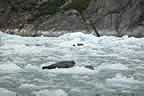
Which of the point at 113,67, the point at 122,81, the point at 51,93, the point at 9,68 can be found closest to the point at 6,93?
the point at 51,93

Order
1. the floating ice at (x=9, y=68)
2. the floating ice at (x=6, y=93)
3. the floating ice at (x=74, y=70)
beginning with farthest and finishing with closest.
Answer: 1. the floating ice at (x=9, y=68)
2. the floating ice at (x=74, y=70)
3. the floating ice at (x=6, y=93)

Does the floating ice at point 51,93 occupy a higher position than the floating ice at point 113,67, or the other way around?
the floating ice at point 51,93

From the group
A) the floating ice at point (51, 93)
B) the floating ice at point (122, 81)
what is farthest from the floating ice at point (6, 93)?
the floating ice at point (122, 81)

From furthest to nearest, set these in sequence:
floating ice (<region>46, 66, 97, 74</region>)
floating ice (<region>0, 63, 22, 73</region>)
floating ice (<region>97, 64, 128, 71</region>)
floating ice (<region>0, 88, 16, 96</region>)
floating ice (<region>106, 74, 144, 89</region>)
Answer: floating ice (<region>97, 64, 128, 71</region>) < floating ice (<region>0, 63, 22, 73</region>) < floating ice (<region>46, 66, 97, 74</region>) < floating ice (<region>106, 74, 144, 89</region>) < floating ice (<region>0, 88, 16, 96</region>)

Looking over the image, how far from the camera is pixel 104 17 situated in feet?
110

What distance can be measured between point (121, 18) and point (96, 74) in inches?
988

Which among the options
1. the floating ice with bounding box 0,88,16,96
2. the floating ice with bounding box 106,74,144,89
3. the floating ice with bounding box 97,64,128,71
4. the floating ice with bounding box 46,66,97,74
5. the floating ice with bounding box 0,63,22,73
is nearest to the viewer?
the floating ice with bounding box 0,88,16,96

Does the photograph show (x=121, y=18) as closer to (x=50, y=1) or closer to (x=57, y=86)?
(x=50, y=1)

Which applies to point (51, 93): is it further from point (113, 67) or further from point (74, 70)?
point (113, 67)

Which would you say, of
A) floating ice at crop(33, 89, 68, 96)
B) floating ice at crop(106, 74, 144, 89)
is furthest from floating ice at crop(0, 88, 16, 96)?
floating ice at crop(106, 74, 144, 89)

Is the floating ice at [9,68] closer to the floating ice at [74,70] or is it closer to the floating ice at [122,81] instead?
the floating ice at [74,70]

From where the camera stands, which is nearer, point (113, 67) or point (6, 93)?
point (6, 93)

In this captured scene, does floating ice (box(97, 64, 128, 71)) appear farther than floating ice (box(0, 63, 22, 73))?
Yes

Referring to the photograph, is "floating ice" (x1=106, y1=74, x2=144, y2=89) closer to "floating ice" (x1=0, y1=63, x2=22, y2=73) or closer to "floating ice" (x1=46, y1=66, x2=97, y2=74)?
"floating ice" (x1=46, y1=66, x2=97, y2=74)
